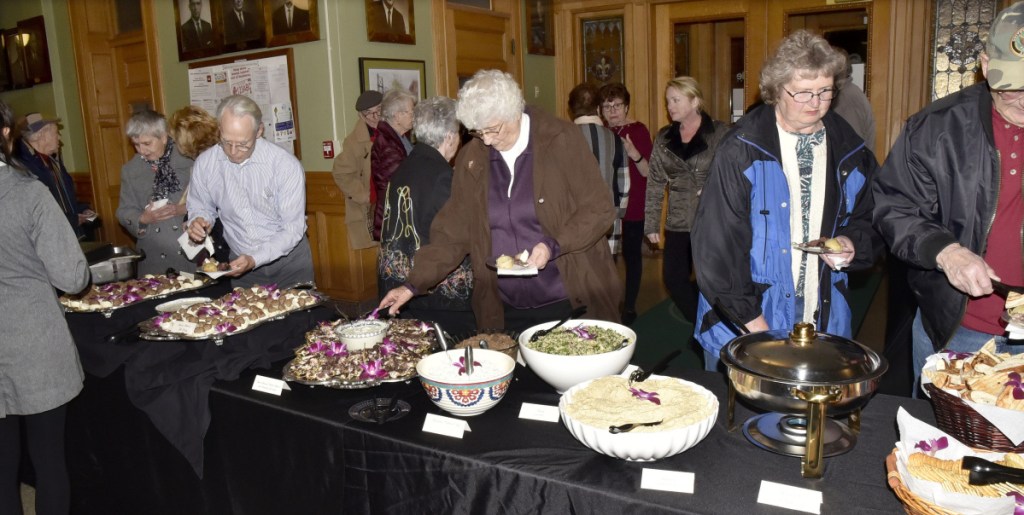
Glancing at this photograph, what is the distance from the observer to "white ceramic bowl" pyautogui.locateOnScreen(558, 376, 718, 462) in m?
1.24

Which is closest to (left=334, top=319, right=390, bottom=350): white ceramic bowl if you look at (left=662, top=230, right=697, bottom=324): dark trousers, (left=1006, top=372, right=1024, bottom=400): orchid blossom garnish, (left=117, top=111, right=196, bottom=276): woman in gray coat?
(left=1006, top=372, right=1024, bottom=400): orchid blossom garnish

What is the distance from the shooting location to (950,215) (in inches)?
69.4

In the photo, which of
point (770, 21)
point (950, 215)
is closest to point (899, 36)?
point (770, 21)

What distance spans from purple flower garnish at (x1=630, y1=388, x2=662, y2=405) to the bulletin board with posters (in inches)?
163

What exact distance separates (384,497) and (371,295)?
A: 3.98m

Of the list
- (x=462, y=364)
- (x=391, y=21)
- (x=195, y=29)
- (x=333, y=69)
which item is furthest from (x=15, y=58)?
(x=462, y=364)

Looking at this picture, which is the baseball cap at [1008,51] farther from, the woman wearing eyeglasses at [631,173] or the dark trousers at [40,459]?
the woman wearing eyeglasses at [631,173]

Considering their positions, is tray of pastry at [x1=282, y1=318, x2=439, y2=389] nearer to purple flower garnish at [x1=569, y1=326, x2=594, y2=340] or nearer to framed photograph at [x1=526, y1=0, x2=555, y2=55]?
purple flower garnish at [x1=569, y1=326, x2=594, y2=340]

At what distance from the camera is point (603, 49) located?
6629mm

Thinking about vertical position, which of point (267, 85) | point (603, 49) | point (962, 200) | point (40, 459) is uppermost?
point (603, 49)

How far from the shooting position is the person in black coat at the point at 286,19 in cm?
493

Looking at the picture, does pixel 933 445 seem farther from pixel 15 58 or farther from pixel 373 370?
pixel 15 58

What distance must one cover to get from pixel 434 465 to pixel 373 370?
36 cm

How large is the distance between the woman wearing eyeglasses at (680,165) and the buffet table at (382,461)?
2241 millimetres
